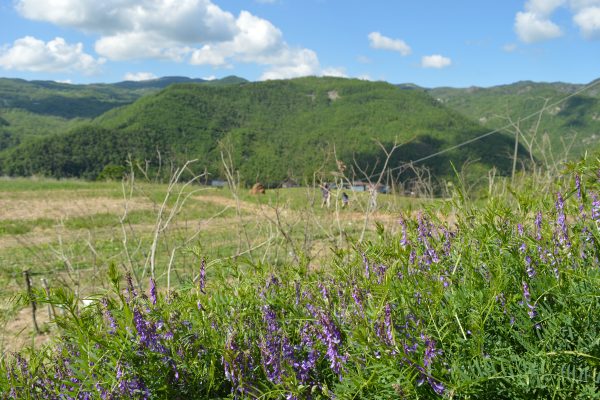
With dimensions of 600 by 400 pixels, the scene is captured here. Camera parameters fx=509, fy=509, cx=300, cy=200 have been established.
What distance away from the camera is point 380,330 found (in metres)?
1.37

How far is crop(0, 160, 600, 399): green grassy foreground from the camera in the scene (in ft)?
4.41

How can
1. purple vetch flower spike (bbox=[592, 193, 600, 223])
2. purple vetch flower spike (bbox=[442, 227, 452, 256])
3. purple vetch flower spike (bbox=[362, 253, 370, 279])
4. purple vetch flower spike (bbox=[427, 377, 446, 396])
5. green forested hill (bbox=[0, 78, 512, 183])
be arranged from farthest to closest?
green forested hill (bbox=[0, 78, 512, 183]) → purple vetch flower spike (bbox=[442, 227, 452, 256]) → purple vetch flower spike (bbox=[362, 253, 370, 279]) → purple vetch flower spike (bbox=[592, 193, 600, 223]) → purple vetch flower spike (bbox=[427, 377, 446, 396])

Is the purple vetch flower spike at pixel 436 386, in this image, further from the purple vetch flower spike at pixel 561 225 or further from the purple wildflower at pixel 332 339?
the purple vetch flower spike at pixel 561 225

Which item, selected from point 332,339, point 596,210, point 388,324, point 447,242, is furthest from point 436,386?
point 596,210

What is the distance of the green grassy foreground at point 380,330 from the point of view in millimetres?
1344

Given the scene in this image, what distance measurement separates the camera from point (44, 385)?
1.76 meters

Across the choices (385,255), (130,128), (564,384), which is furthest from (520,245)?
(130,128)

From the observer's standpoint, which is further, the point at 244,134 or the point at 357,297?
the point at 244,134

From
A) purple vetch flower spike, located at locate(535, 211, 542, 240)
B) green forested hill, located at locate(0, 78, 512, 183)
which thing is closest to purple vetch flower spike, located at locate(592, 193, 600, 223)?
purple vetch flower spike, located at locate(535, 211, 542, 240)

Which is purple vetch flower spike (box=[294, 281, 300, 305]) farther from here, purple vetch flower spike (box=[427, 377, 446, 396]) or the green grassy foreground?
purple vetch flower spike (box=[427, 377, 446, 396])

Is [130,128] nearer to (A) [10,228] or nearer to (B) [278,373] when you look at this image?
(A) [10,228]

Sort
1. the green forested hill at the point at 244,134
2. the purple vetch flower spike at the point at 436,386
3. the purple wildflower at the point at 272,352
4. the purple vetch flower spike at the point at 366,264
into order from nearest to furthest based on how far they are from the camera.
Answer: the purple vetch flower spike at the point at 436,386 < the purple wildflower at the point at 272,352 < the purple vetch flower spike at the point at 366,264 < the green forested hill at the point at 244,134

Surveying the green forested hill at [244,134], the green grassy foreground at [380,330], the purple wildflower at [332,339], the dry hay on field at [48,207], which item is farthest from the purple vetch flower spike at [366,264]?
the green forested hill at [244,134]

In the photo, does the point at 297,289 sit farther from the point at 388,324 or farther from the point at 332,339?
the point at 388,324
